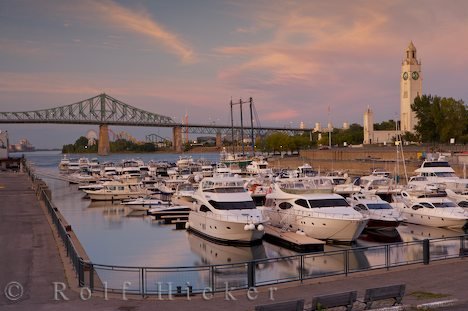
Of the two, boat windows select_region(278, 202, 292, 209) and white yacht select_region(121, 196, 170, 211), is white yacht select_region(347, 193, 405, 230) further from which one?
white yacht select_region(121, 196, 170, 211)

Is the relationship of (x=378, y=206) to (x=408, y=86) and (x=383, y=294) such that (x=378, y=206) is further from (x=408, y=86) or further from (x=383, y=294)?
(x=408, y=86)

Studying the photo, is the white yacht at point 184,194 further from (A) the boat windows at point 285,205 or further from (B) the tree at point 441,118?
(B) the tree at point 441,118

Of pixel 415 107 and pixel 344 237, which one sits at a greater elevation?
pixel 415 107

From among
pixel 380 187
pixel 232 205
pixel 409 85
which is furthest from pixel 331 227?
pixel 409 85

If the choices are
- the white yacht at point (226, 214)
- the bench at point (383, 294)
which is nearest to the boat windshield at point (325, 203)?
the white yacht at point (226, 214)

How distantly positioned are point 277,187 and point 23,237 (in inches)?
593

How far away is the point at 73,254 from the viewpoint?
17.8m

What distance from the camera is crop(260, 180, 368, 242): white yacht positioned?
29.6 m

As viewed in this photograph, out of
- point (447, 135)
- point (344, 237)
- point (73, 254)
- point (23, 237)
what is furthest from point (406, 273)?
point (447, 135)

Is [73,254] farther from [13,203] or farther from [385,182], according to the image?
[385,182]

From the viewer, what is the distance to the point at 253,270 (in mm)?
15398

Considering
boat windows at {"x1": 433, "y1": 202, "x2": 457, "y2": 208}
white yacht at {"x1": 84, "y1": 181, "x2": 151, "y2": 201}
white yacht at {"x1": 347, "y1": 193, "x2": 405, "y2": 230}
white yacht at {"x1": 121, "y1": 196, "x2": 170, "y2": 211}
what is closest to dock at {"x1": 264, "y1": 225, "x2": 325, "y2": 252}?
white yacht at {"x1": 347, "y1": 193, "x2": 405, "y2": 230}

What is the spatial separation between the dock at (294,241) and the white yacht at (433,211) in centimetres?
899

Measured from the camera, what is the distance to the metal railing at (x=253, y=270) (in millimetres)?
15586
